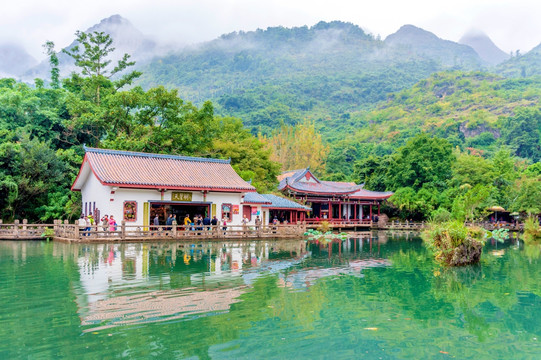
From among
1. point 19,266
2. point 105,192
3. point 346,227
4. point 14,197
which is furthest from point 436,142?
point 19,266

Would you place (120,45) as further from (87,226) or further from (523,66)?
(87,226)

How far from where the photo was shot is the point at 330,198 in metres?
38.2

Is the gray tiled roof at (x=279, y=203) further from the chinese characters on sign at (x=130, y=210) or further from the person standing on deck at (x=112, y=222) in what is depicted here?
the person standing on deck at (x=112, y=222)

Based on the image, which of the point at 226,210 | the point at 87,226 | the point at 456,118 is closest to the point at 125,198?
the point at 87,226

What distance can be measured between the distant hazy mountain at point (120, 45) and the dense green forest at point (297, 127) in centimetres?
1833

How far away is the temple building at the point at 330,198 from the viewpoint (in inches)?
1439

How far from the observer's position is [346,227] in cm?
3778

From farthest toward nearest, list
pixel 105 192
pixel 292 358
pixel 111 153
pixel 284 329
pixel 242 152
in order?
pixel 242 152, pixel 111 153, pixel 105 192, pixel 284 329, pixel 292 358

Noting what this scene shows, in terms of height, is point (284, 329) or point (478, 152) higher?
point (478, 152)

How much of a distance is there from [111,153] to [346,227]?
20500 mm

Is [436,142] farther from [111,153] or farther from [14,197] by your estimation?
[14,197]

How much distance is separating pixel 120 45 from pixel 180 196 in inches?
6175

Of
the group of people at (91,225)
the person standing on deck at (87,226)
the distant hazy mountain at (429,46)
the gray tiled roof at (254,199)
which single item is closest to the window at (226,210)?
the gray tiled roof at (254,199)

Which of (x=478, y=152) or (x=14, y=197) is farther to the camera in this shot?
(x=478, y=152)
